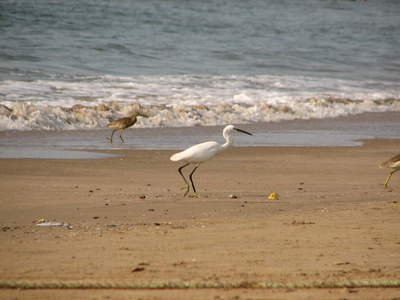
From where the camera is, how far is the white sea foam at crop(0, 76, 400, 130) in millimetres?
15734

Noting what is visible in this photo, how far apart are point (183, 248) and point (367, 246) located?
1.62 metres

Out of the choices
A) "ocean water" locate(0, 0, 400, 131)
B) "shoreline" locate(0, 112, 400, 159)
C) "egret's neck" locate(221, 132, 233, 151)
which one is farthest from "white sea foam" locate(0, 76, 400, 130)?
"egret's neck" locate(221, 132, 233, 151)

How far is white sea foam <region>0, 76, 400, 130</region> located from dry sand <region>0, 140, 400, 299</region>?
6.08 m

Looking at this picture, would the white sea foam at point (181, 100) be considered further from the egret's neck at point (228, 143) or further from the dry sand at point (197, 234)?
the egret's neck at point (228, 143)

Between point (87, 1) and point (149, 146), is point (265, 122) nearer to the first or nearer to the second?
point (149, 146)

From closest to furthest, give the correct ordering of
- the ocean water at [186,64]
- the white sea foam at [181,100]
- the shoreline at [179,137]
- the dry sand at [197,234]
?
the dry sand at [197,234]
the shoreline at [179,137]
the white sea foam at [181,100]
the ocean water at [186,64]

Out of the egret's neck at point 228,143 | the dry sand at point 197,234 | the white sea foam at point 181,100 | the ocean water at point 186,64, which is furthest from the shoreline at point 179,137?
the egret's neck at point 228,143

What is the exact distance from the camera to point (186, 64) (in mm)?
27828

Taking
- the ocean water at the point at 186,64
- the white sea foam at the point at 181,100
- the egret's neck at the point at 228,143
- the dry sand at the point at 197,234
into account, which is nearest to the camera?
the dry sand at the point at 197,234

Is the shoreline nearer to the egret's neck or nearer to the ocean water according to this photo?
the ocean water

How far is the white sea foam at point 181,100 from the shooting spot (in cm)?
1573

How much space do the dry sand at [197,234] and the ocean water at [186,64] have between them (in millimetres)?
7304

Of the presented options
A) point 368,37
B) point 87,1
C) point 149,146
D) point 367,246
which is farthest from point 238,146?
point 368,37

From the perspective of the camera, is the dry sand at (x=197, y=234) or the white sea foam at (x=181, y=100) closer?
the dry sand at (x=197, y=234)
